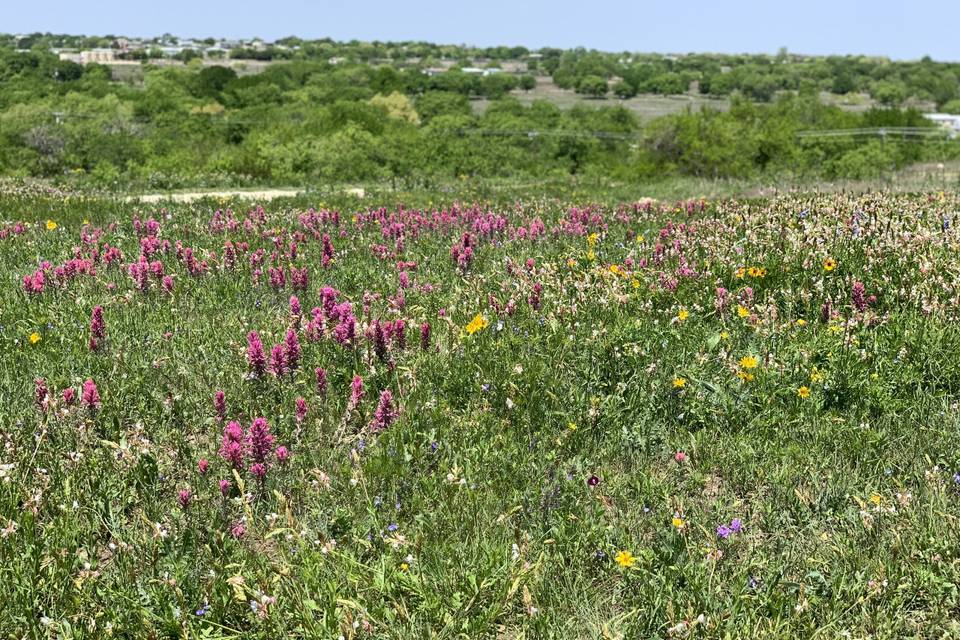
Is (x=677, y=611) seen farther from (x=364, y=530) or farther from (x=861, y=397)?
(x=861, y=397)

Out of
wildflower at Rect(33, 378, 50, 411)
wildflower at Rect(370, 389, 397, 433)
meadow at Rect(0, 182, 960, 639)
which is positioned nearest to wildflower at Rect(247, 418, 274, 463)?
meadow at Rect(0, 182, 960, 639)

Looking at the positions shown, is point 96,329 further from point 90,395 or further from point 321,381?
point 321,381

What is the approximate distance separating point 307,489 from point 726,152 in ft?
150

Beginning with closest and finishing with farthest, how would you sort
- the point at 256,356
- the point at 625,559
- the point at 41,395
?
the point at 625,559 < the point at 41,395 < the point at 256,356

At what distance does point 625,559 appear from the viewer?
12.1 feet

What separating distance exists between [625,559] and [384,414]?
187 cm

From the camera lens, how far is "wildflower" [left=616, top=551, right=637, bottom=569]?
3.65 meters

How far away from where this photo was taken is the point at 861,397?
18.2 ft

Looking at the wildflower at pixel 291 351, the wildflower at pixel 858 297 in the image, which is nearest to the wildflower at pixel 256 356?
the wildflower at pixel 291 351

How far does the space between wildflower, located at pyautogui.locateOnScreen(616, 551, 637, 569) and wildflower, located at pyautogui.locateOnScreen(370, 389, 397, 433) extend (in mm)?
1809

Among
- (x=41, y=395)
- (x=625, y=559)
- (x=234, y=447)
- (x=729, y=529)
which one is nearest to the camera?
(x=625, y=559)

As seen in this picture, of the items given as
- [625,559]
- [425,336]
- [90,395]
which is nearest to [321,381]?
[425,336]

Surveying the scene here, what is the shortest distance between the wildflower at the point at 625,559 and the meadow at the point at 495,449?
14cm

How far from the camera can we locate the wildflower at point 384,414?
4.92 metres
